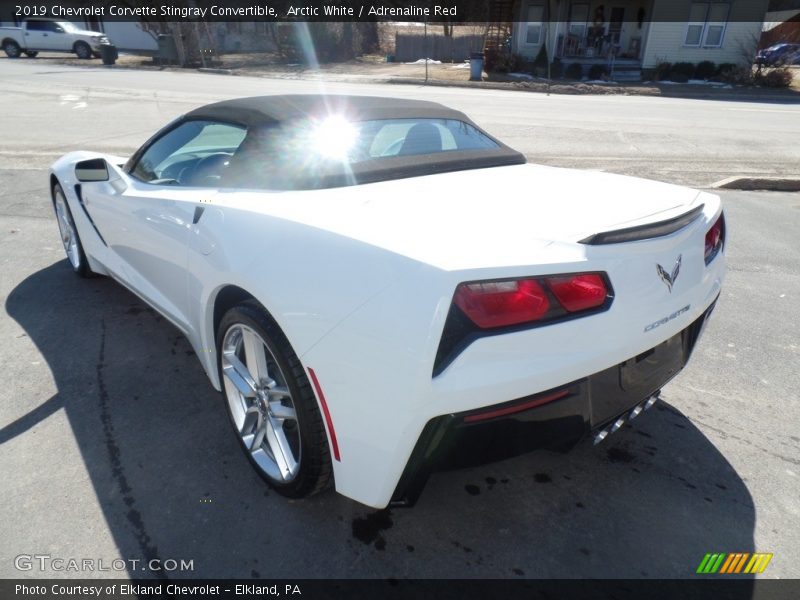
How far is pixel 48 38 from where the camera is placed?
31734mm

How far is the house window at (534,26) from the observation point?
2834 cm

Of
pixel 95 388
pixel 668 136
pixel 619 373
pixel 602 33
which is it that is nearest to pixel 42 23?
pixel 602 33

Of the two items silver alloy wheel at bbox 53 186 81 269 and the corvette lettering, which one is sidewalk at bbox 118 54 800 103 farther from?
the corvette lettering

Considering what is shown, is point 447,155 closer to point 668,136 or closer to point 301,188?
point 301,188

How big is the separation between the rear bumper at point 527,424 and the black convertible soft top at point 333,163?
1.16m

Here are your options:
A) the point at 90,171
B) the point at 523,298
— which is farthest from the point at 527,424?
the point at 90,171

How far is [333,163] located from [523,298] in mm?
Answer: 1155

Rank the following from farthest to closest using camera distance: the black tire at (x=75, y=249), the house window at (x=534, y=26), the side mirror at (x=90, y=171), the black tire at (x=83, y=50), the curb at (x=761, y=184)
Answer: the black tire at (x=83, y=50) → the house window at (x=534, y=26) → the curb at (x=761, y=184) → the black tire at (x=75, y=249) → the side mirror at (x=90, y=171)

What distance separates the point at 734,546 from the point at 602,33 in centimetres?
3165

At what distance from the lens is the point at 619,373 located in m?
1.87

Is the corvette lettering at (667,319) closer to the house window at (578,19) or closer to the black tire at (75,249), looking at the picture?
the black tire at (75,249)

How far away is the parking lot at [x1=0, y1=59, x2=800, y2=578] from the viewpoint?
2.01m

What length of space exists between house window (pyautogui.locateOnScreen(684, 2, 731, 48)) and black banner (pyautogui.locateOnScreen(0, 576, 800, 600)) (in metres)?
30.8

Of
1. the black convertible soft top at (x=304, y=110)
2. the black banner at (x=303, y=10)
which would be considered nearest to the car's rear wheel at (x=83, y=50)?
the black banner at (x=303, y=10)
